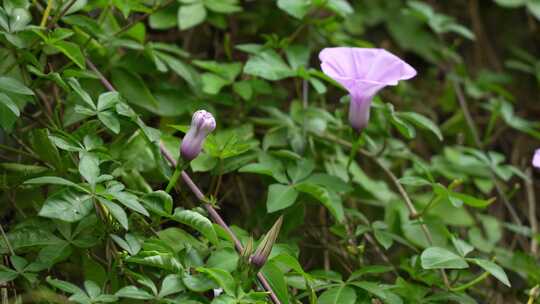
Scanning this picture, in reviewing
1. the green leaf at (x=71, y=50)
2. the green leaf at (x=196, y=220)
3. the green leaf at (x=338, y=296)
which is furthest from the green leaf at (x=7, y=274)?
the green leaf at (x=338, y=296)

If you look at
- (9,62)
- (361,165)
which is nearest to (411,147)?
(361,165)

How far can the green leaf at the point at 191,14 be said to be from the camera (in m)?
1.65

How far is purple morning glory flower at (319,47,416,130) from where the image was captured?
1355 mm

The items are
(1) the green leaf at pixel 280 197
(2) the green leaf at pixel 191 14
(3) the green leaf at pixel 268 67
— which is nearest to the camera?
(1) the green leaf at pixel 280 197

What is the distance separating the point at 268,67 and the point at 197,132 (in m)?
0.41

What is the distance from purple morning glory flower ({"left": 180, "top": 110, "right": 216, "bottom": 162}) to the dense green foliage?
0.08 meters

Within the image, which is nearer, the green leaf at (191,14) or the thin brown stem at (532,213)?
the green leaf at (191,14)

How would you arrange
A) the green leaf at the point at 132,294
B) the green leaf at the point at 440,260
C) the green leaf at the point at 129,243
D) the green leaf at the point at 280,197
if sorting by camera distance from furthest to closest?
the green leaf at the point at 280,197, the green leaf at the point at 440,260, the green leaf at the point at 129,243, the green leaf at the point at 132,294

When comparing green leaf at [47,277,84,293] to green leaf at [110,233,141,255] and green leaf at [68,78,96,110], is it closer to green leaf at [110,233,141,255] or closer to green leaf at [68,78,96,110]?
green leaf at [110,233,141,255]

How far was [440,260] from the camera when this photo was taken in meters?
1.27

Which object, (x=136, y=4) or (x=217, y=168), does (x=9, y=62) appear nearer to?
(x=136, y=4)

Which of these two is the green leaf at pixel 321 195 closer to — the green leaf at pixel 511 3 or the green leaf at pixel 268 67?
the green leaf at pixel 268 67

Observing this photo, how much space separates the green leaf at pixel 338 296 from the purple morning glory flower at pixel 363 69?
1.15 ft

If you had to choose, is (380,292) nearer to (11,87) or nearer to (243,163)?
(243,163)
